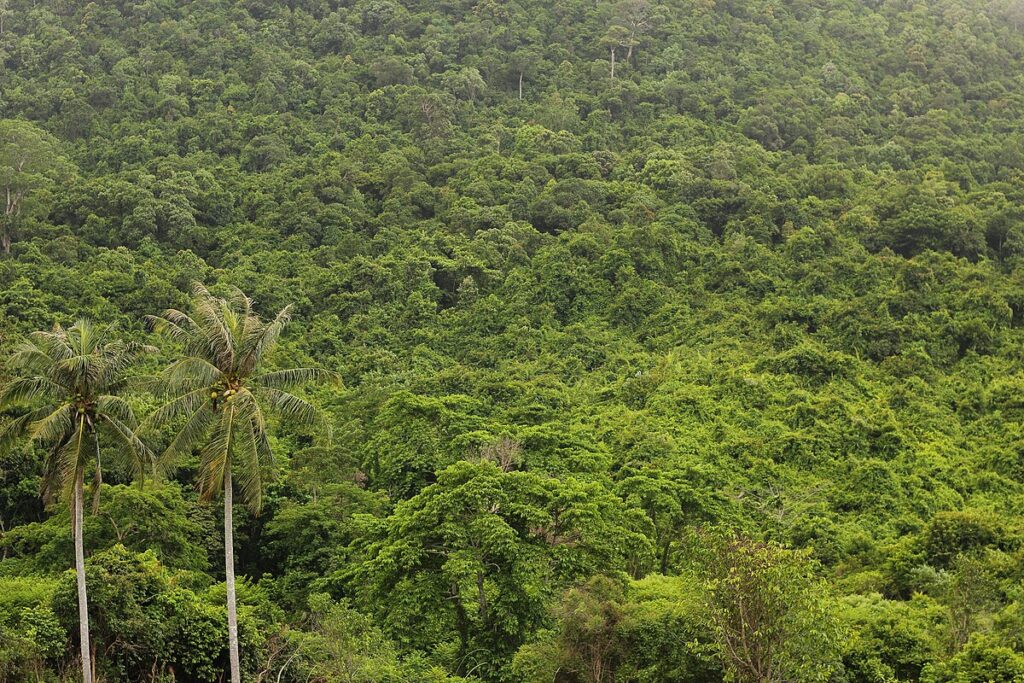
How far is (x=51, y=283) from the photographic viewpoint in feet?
176

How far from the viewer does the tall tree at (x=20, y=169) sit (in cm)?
6147

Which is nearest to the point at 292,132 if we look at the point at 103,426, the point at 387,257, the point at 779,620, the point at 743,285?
the point at 387,257

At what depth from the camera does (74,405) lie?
23.6 metres

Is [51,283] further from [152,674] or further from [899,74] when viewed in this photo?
[899,74]

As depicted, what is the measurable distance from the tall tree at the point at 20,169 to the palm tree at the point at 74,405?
39483mm

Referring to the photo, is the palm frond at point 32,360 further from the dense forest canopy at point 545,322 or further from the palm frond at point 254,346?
the palm frond at point 254,346

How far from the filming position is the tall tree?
61469 millimetres

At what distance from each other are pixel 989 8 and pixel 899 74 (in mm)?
20761

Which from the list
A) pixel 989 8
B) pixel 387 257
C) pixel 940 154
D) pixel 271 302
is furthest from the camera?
pixel 989 8

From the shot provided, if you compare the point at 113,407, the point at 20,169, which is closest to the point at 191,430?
the point at 113,407

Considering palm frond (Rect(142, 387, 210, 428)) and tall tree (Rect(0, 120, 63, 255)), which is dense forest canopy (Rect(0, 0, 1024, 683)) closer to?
tall tree (Rect(0, 120, 63, 255))

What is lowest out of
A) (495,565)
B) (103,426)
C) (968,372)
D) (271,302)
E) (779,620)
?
(271,302)

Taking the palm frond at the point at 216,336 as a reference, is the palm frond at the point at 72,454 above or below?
below

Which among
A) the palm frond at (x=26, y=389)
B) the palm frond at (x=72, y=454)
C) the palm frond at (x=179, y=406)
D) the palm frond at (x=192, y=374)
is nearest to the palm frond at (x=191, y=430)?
the palm frond at (x=179, y=406)
